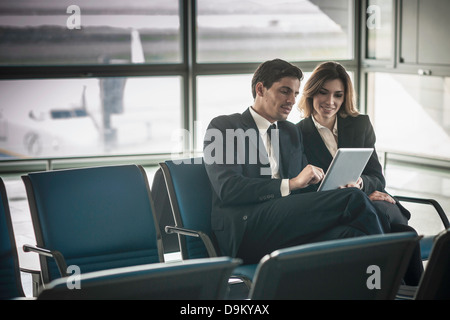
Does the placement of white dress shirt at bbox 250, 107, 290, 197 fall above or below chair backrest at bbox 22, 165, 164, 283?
above

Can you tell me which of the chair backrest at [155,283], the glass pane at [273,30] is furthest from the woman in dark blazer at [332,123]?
the glass pane at [273,30]

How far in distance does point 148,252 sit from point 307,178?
2.28ft

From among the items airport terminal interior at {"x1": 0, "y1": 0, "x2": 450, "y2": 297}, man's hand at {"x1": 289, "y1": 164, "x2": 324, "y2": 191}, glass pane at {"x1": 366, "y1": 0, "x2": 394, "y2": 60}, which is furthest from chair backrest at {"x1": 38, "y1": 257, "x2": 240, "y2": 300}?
glass pane at {"x1": 366, "y1": 0, "x2": 394, "y2": 60}

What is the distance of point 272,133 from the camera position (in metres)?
3.05

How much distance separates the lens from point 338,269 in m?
1.65

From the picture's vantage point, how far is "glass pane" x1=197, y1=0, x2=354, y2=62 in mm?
7168

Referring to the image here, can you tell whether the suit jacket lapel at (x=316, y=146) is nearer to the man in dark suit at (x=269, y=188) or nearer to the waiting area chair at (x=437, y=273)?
the man in dark suit at (x=269, y=188)

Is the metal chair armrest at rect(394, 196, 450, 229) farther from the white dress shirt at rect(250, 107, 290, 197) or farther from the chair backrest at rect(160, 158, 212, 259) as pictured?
the chair backrest at rect(160, 158, 212, 259)

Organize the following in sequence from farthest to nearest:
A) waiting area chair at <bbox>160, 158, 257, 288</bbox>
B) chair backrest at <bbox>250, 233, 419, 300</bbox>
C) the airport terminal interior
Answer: the airport terminal interior, waiting area chair at <bbox>160, 158, 257, 288</bbox>, chair backrest at <bbox>250, 233, 419, 300</bbox>

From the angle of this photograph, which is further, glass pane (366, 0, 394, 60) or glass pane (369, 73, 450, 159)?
glass pane (366, 0, 394, 60)

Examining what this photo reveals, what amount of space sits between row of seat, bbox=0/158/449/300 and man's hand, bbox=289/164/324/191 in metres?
0.38

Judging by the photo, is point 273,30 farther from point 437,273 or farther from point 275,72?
point 437,273

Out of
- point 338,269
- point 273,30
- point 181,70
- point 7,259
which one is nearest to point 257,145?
point 7,259

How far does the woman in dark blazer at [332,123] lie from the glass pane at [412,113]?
387cm
